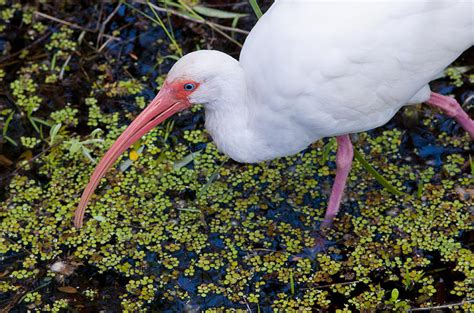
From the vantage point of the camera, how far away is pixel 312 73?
433cm

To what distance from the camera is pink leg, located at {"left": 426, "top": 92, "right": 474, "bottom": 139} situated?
5219mm

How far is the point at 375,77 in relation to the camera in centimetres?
441

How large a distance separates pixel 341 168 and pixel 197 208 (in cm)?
88

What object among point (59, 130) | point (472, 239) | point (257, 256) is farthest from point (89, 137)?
point (472, 239)

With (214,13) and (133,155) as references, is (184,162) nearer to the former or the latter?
(133,155)

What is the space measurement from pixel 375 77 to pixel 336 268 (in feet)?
3.64

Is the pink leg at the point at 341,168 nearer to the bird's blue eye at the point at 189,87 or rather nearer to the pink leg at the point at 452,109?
the pink leg at the point at 452,109

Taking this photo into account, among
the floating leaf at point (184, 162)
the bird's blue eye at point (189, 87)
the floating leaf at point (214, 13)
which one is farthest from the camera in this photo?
the floating leaf at point (214, 13)

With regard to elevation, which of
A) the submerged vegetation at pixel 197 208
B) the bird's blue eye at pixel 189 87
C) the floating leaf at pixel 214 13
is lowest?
the submerged vegetation at pixel 197 208

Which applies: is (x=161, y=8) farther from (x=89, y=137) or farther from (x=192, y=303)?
(x=192, y=303)

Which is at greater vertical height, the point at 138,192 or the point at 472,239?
the point at 138,192

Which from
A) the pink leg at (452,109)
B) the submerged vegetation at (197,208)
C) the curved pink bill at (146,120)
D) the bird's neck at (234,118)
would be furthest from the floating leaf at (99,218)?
the pink leg at (452,109)

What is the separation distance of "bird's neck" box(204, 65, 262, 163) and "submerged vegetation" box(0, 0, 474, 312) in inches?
18.4

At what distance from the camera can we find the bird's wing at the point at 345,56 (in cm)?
429
